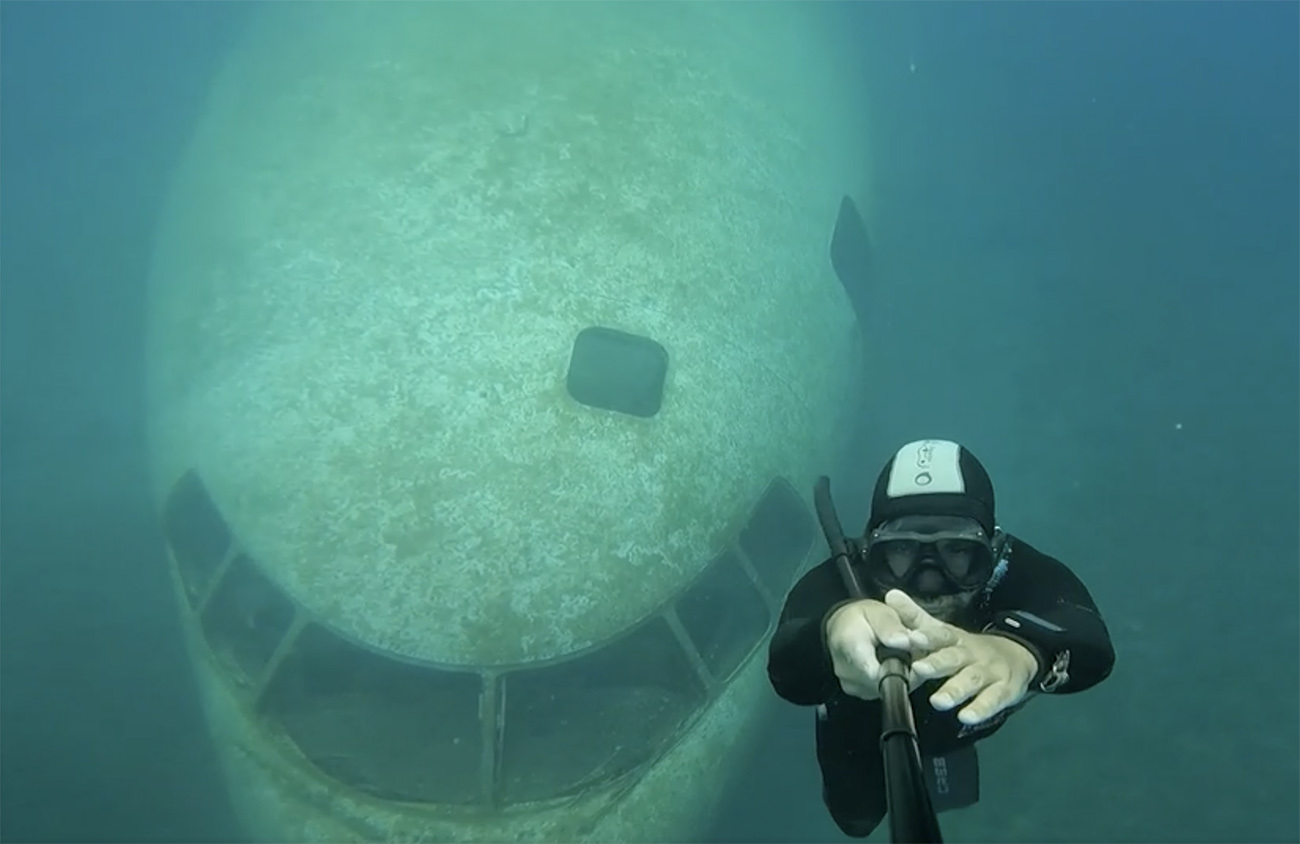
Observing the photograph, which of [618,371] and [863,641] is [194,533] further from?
[863,641]

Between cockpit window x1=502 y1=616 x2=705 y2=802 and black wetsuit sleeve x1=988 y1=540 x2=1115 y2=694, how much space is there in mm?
2145

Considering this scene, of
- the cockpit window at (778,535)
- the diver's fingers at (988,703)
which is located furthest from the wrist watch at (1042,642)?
the cockpit window at (778,535)

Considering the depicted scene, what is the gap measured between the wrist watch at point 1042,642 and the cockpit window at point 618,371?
289 cm

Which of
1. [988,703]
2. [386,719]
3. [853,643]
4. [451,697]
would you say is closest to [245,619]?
[386,719]

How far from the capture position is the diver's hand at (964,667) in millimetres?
2340

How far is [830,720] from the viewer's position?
3.66 m

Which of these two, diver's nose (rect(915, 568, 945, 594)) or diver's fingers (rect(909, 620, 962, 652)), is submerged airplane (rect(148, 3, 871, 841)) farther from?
diver's fingers (rect(909, 620, 962, 652))

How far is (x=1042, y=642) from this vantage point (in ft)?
9.43

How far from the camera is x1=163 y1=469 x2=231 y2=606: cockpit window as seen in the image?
521 cm

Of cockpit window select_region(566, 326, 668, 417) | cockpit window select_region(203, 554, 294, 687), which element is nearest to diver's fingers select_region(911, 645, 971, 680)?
cockpit window select_region(566, 326, 668, 417)

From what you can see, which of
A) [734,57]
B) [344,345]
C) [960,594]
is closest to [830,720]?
[960,594]

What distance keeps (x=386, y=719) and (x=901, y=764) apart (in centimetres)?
356

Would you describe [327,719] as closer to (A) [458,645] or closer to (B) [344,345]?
(A) [458,645]

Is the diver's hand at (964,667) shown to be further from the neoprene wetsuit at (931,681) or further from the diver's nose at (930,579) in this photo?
the diver's nose at (930,579)
